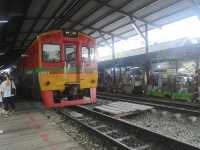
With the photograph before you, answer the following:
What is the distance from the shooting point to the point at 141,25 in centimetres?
1661

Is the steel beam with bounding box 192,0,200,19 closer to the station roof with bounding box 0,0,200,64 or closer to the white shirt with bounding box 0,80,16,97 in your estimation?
the station roof with bounding box 0,0,200,64

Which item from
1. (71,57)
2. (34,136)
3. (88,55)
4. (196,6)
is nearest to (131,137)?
(34,136)

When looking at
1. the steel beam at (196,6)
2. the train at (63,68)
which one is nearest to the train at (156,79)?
the steel beam at (196,6)

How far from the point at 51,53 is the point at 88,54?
1.64 meters

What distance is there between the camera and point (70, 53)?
10.7 metres

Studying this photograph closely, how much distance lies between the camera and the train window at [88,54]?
429 inches

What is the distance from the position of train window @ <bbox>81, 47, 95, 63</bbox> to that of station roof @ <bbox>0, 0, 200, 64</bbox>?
2149 millimetres

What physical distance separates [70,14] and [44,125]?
883 centimetres

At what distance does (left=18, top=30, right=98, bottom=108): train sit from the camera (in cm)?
1002

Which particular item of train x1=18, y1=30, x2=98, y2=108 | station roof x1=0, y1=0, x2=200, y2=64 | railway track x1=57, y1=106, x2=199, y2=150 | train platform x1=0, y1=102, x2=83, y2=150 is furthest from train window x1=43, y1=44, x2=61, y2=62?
railway track x1=57, y1=106, x2=199, y2=150

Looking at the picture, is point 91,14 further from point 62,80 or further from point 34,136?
point 34,136

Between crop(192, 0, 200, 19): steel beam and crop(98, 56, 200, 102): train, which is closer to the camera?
crop(192, 0, 200, 19): steel beam

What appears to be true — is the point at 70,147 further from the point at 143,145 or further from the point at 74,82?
the point at 74,82

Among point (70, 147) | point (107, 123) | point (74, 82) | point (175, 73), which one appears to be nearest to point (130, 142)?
point (70, 147)
